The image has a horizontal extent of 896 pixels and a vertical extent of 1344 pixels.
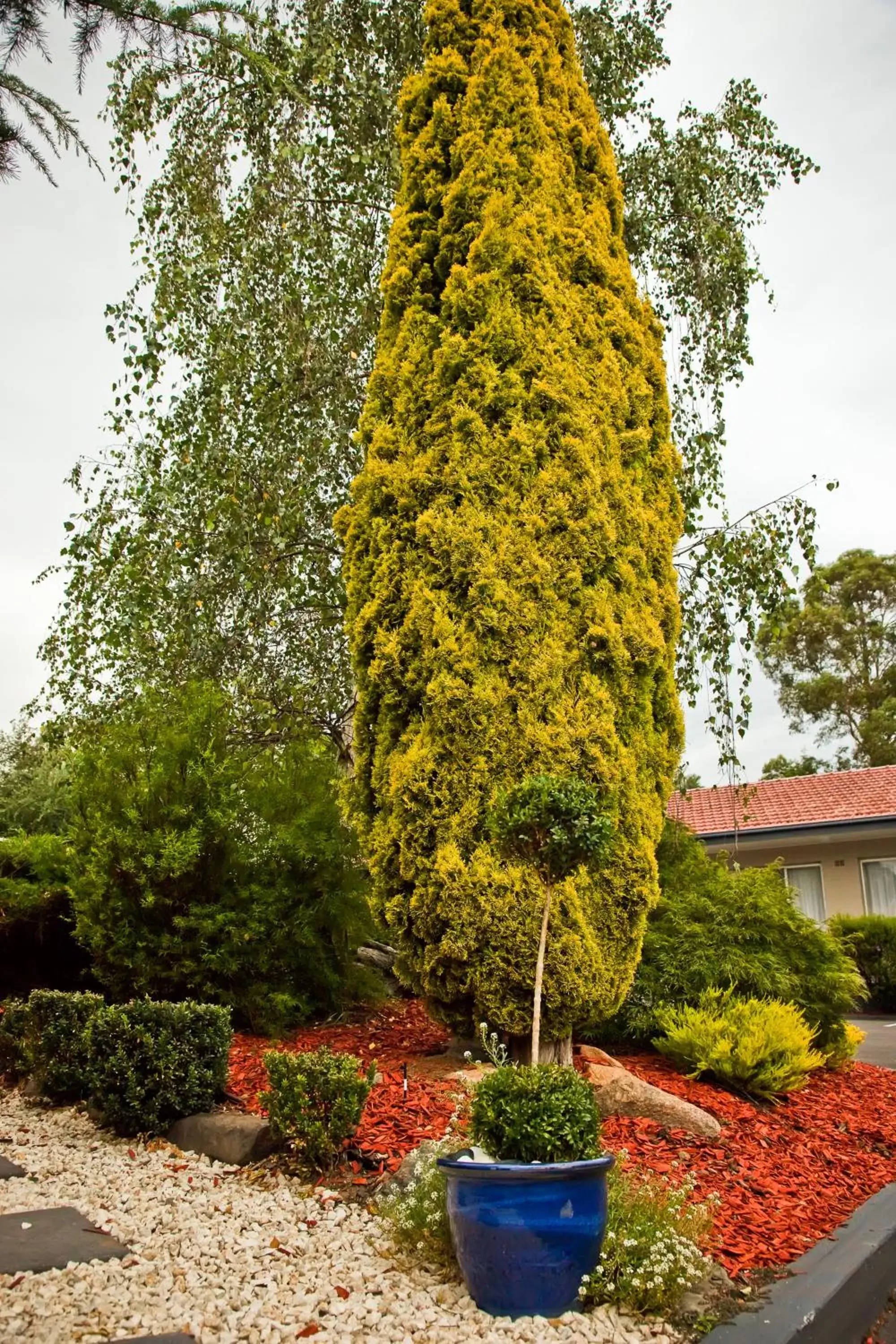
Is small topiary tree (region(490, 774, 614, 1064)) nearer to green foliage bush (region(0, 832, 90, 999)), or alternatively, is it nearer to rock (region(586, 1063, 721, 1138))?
rock (region(586, 1063, 721, 1138))

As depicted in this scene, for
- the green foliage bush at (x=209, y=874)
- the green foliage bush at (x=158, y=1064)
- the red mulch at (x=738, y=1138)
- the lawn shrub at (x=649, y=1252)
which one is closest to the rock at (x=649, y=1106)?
the red mulch at (x=738, y=1138)

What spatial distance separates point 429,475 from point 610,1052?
377cm

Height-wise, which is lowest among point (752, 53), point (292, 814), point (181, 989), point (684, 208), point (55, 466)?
point (181, 989)

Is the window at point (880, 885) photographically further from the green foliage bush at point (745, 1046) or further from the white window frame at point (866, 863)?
the green foliage bush at point (745, 1046)

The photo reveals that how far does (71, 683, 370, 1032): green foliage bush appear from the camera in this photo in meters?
5.85

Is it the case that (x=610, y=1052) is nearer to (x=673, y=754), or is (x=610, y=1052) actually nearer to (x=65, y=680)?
(x=673, y=754)

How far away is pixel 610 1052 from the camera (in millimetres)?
5996

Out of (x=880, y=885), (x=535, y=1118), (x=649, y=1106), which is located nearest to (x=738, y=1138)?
(x=649, y=1106)

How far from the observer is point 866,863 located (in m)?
17.6

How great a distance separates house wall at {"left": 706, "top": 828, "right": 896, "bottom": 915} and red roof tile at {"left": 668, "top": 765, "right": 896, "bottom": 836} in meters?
0.48

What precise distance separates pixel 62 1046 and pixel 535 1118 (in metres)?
3.35

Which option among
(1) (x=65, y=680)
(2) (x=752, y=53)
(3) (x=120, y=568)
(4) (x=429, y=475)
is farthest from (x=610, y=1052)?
(2) (x=752, y=53)

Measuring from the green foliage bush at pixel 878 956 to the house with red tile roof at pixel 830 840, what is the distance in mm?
2167

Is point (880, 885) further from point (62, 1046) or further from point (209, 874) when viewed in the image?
point (62, 1046)
